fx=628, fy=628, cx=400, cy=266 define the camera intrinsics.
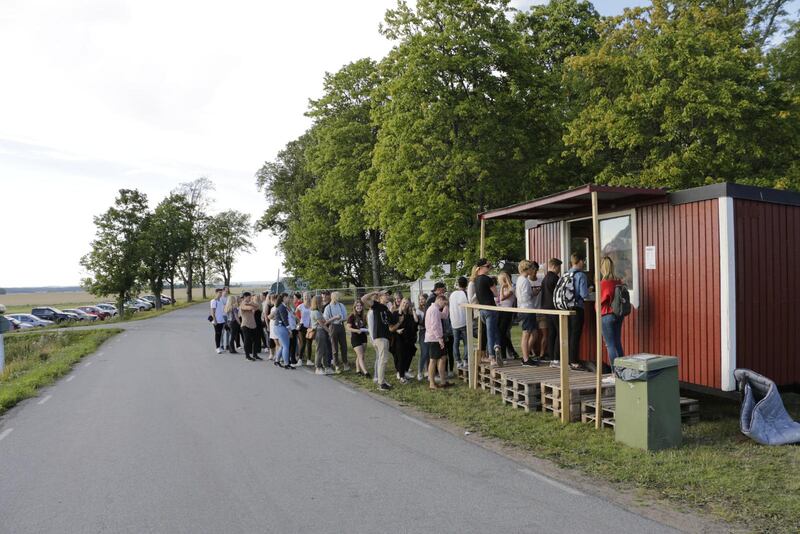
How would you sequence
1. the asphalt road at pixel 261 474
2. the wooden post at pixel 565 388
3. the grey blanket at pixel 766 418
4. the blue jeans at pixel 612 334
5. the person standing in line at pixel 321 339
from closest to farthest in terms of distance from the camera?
the asphalt road at pixel 261 474 → the grey blanket at pixel 766 418 → the wooden post at pixel 565 388 → the blue jeans at pixel 612 334 → the person standing in line at pixel 321 339

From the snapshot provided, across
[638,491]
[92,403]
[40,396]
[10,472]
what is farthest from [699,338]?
[40,396]

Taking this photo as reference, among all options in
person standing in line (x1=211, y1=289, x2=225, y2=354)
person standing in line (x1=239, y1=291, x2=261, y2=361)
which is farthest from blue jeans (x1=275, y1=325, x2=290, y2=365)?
person standing in line (x1=211, y1=289, x2=225, y2=354)

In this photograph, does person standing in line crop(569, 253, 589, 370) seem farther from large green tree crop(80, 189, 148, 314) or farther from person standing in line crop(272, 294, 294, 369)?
large green tree crop(80, 189, 148, 314)

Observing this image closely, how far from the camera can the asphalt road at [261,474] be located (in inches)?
201

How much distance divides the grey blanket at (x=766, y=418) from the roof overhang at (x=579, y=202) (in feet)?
9.44

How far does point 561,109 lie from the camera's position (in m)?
26.4

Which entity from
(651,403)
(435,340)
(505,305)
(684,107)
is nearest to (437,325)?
(435,340)

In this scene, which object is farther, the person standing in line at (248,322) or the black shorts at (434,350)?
the person standing in line at (248,322)

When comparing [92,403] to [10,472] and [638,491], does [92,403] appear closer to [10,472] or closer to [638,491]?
[10,472]

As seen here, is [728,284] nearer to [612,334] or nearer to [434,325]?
[612,334]

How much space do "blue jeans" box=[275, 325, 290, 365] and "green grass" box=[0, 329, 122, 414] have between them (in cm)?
511

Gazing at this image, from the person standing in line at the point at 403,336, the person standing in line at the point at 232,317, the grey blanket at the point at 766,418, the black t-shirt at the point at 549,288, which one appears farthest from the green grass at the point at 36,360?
the grey blanket at the point at 766,418

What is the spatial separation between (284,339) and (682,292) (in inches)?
376

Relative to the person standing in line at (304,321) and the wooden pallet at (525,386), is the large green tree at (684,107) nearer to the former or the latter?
the person standing in line at (304,321)
